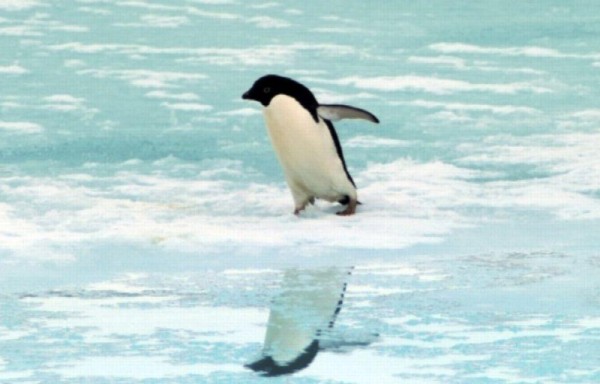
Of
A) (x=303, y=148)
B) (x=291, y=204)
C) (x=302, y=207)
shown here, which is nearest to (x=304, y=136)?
(x=303, y=148)

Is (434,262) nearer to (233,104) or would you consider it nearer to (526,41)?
(233,104)

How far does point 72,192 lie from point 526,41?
704cm

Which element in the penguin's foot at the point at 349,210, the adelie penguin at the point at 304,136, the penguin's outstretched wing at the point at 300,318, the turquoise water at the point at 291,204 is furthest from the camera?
the penguin's foot at the point at 349,210

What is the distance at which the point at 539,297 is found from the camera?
250 inches

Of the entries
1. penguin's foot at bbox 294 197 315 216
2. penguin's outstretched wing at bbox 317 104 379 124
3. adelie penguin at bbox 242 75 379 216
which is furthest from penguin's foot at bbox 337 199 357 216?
penguin's outstretched wing at bbox 317 104 379 124

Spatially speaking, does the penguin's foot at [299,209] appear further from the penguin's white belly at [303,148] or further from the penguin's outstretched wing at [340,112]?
the penguin's outstretched wing at [340,112]

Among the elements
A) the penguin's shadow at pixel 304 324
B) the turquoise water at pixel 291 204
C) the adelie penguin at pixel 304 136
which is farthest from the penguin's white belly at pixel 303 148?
the penguin's shadow at pixel 304 324

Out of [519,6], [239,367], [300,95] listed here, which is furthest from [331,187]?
[519,6]

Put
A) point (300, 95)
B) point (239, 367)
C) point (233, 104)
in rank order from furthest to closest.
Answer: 1. point (233, 104)
2. point (300, 95)
3. point (239, 367)

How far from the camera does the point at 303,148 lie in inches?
315

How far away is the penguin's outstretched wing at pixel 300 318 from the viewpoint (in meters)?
5.44

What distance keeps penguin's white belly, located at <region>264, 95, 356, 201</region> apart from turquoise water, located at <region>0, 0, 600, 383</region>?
0.49ft

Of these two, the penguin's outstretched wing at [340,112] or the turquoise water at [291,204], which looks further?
the penguin's outstretched wing at [340,112]

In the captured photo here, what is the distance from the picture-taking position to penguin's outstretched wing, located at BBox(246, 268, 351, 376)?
17.9 feet
